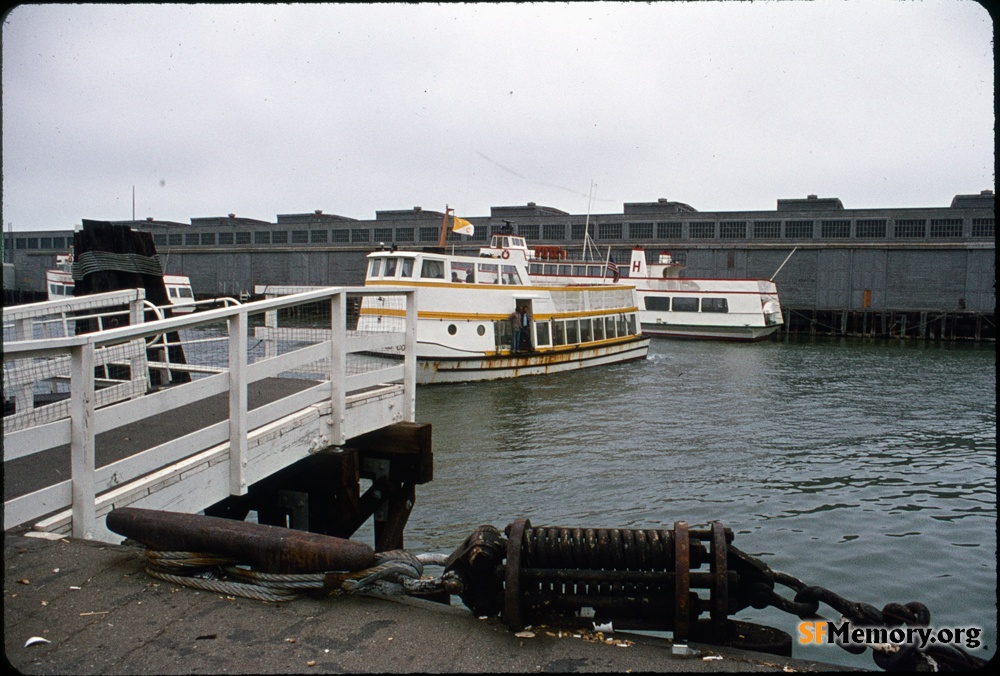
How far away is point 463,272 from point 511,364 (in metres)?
3.39

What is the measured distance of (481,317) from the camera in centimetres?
2298

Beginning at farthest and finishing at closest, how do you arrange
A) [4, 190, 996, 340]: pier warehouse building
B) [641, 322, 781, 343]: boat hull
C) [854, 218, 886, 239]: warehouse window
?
1. [854, 218, 886, 239]: warehouse window
2. [4, 190, 996, 340]: pier warehouse building
3. [641, 322, 781, 343]: boat hull

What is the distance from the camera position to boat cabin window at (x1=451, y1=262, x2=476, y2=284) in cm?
2408

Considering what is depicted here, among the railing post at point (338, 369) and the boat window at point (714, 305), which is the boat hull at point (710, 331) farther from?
the railing post at point (338, 369)

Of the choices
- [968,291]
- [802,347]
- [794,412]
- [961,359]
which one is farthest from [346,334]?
[968,291]

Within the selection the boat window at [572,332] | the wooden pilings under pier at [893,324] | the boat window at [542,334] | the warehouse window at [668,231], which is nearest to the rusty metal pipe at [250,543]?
the boat window at [542,334]

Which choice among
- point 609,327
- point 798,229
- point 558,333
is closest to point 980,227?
point 798,229

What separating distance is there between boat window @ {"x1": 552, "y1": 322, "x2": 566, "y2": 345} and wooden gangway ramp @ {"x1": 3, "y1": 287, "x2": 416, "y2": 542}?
18.4m

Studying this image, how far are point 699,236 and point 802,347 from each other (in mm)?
17770

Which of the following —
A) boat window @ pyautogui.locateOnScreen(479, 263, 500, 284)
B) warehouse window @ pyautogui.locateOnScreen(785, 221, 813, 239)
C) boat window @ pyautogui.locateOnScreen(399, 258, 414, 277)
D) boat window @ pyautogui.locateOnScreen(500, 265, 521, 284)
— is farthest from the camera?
warehouse window @ pyautogui.locateOnScreen(785, 221, 813, 239)

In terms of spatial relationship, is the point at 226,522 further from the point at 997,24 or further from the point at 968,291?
the point at 968,291

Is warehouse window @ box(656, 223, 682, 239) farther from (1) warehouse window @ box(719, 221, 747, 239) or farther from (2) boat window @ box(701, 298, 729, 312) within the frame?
(2) boat window @ box(701, 298, 729, 312)
